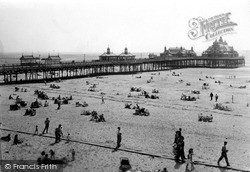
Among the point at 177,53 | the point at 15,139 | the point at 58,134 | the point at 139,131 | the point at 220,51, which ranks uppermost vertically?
the point at 220,51

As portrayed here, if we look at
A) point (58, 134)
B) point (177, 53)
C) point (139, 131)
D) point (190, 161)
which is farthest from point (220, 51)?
point (190, 161)

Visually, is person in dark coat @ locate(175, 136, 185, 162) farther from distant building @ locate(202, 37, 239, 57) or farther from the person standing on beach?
distant building @ locate(202, 37, 239, 57)

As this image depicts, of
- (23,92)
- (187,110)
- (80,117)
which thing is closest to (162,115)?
(187,110)

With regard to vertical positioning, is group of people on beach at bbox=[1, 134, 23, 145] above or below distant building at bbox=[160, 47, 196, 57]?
below

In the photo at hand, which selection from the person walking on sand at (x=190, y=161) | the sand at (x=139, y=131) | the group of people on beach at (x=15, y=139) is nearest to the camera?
the person walking on sand at (x=190, y=161)

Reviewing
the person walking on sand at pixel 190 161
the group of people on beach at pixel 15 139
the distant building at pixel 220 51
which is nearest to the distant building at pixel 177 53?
the distant building at pixel 220 51

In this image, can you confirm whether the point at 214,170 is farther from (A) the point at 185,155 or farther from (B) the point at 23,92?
(B) the point at 23,92

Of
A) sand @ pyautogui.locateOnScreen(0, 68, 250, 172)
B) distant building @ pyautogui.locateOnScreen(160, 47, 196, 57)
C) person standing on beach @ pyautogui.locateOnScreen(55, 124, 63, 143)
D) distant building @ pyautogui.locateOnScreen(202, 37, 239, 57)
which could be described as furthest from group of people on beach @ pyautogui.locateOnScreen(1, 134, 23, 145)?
distant building @ pyautogui.locateOnScreen(160, 47, 196, 57)

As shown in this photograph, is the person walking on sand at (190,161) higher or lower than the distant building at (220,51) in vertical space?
lower

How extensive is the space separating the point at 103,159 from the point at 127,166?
1.62 m

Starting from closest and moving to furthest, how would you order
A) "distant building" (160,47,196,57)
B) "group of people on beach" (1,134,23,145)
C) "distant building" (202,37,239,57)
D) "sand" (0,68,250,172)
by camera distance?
"sand" (0,68,250,172), "group of people on beach" (1,134,23,145), "distant building" (202,37,239,57), "distant building" (160,47,196,57)

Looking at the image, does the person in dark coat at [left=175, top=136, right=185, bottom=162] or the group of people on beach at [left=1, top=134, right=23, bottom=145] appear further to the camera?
the group of people on beach at [left=1, top=134, right=23, bottom=145]

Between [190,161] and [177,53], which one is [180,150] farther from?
[177,53]

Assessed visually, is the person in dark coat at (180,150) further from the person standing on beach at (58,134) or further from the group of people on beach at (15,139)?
the group of people on beach at (15,139)
